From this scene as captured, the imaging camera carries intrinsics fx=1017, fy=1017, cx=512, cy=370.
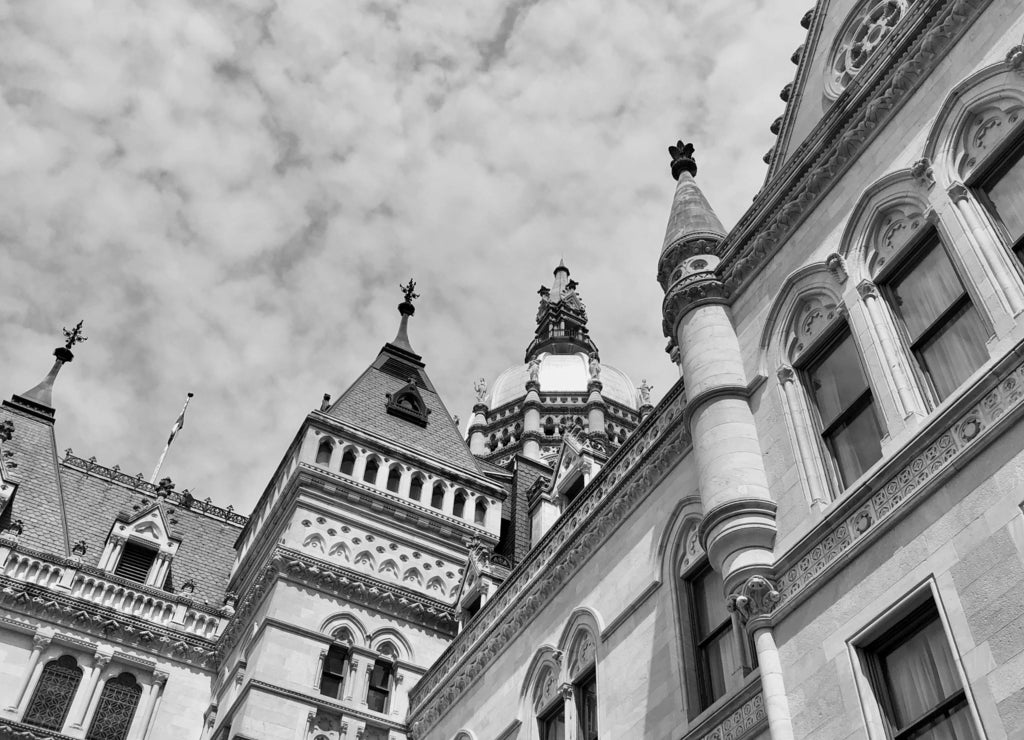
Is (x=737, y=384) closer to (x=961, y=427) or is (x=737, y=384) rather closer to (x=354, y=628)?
(x=961, y=427)

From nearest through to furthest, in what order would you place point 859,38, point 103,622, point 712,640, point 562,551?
point 712,640 → point 859,38 → point 562,551 → point 103,622

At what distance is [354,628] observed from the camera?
2544cm

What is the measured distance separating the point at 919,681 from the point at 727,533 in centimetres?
318

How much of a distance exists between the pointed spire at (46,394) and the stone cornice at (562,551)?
21.9 metres

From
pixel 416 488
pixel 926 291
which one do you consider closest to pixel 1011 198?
pixel 926 291

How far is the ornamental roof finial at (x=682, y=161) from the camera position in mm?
19141

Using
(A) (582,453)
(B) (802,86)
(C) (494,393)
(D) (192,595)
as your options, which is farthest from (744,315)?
(C) (494,393)

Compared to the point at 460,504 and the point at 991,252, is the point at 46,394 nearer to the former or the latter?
the point at 460,504

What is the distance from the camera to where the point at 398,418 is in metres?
32.8

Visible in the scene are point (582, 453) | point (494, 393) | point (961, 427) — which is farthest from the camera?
point (494, 393)

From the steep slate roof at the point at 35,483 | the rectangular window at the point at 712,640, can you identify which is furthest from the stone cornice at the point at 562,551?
the steep slate roof at the point at 35,483

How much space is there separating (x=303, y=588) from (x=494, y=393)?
47927 millimetres

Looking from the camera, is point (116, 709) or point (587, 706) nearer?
point (587, 706)

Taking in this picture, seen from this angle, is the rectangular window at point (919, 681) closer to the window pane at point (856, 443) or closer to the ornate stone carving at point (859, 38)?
the window pane at point (856, 443)
